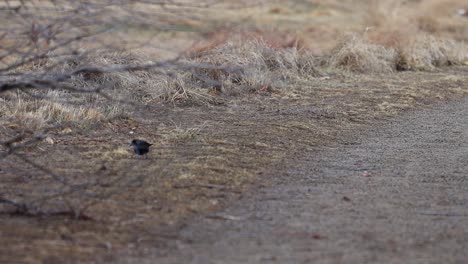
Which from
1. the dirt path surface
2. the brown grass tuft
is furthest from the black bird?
the brown grass tuft

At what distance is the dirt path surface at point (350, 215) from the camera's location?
5.59 metres

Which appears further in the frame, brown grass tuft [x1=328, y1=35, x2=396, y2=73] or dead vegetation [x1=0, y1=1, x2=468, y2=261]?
brown grass tuft [x1=328, y1=35, x2=396, y2=73]

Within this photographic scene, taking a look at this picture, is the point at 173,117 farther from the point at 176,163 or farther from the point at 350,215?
the point at 350,215

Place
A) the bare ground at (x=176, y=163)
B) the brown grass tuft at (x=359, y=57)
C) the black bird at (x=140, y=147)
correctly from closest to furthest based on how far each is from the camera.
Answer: the bare ground at (x=176, y=163), the black bird at (x=140, y=147), the brown grass tuft at (x=359, y=57)

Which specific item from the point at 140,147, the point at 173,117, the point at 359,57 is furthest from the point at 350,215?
the point at 359,57

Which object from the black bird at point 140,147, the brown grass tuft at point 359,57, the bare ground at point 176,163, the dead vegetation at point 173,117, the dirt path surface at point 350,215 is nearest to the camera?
the dirt path surface at point 350,215

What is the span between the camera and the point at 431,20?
27.6 metres

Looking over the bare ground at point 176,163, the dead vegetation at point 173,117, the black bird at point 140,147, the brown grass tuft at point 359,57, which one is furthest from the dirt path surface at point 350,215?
the brown grass tuft at point 359,57

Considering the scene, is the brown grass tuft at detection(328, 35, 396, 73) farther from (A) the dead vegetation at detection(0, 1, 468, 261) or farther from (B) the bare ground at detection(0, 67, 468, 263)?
(B) the bare ground at detection(0, 67, 468, 263)

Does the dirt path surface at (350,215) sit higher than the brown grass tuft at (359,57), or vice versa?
the dirt path surface at (350,215)

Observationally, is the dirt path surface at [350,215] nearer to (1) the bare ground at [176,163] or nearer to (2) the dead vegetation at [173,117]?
(1) the bare ground at [176,163]

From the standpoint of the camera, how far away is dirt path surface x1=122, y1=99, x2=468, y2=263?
5.59 meters

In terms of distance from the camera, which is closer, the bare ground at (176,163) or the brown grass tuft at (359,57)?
the bare ground at (176,163)

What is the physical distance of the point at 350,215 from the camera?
6617mm
